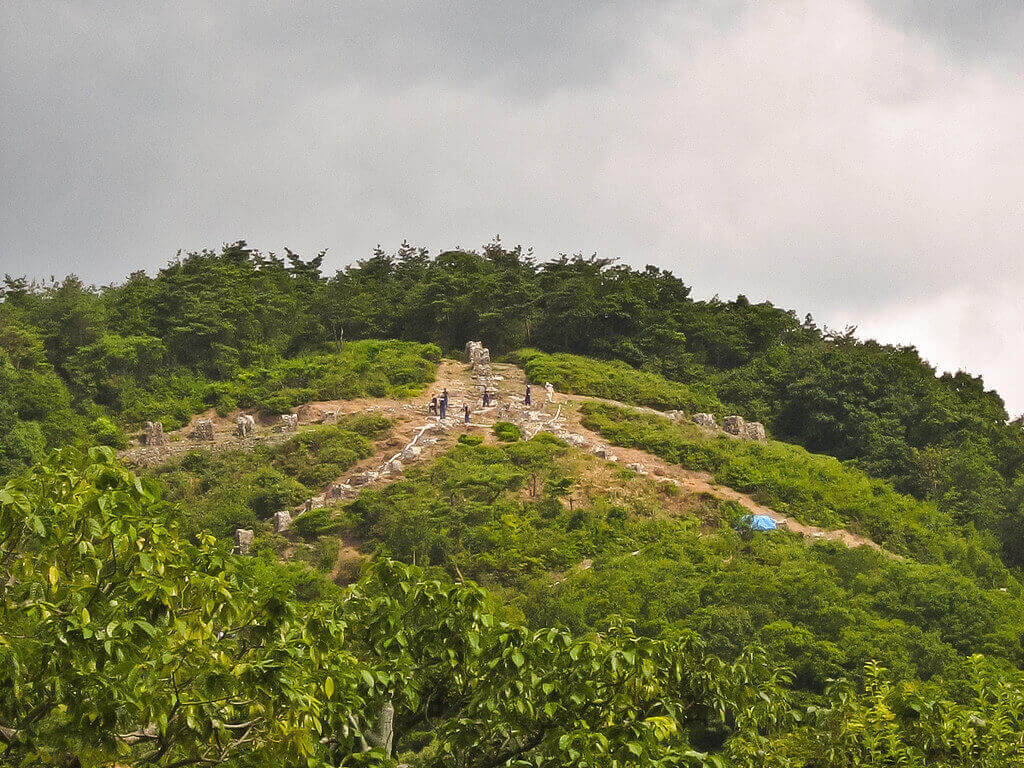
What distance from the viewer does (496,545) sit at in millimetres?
20484

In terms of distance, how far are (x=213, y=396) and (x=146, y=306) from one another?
6632mm

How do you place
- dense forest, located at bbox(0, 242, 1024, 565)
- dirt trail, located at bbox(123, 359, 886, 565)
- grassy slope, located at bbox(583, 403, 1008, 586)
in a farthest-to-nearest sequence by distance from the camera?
dense forest, located at bbox(0, 242, 1024, 565) → dirt trail, located at bbox(123, 359, 886, 565) → grassy slope, located at bbox(583, 403, 1008, 586)

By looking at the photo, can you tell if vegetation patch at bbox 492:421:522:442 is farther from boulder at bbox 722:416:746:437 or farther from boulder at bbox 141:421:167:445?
boulder at bbox 141:421:167:445

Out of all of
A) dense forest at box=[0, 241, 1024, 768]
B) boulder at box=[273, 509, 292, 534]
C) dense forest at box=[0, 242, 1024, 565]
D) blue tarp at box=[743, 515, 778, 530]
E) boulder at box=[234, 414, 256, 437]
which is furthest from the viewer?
dense forest at box=[0, 242, 1024, 565]

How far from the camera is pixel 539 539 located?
20.9 m

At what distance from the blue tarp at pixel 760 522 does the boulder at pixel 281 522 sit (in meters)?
10.4

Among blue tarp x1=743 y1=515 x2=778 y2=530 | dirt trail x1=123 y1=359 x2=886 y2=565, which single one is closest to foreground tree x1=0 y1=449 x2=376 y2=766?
dirt trail x1=123 y1=359 x2=886 y2=565

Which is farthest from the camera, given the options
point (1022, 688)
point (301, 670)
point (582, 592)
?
point (582, 592)

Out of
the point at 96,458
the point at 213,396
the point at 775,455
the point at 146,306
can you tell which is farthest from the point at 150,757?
the point at 146,306

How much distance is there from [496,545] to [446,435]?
6836mm

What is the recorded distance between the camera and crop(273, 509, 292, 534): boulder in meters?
22.5

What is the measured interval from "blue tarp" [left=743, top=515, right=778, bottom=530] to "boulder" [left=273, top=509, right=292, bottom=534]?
10370 mm

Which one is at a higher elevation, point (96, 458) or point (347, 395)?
point (347, 395)

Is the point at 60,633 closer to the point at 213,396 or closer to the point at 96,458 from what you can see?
the point at 96,458
